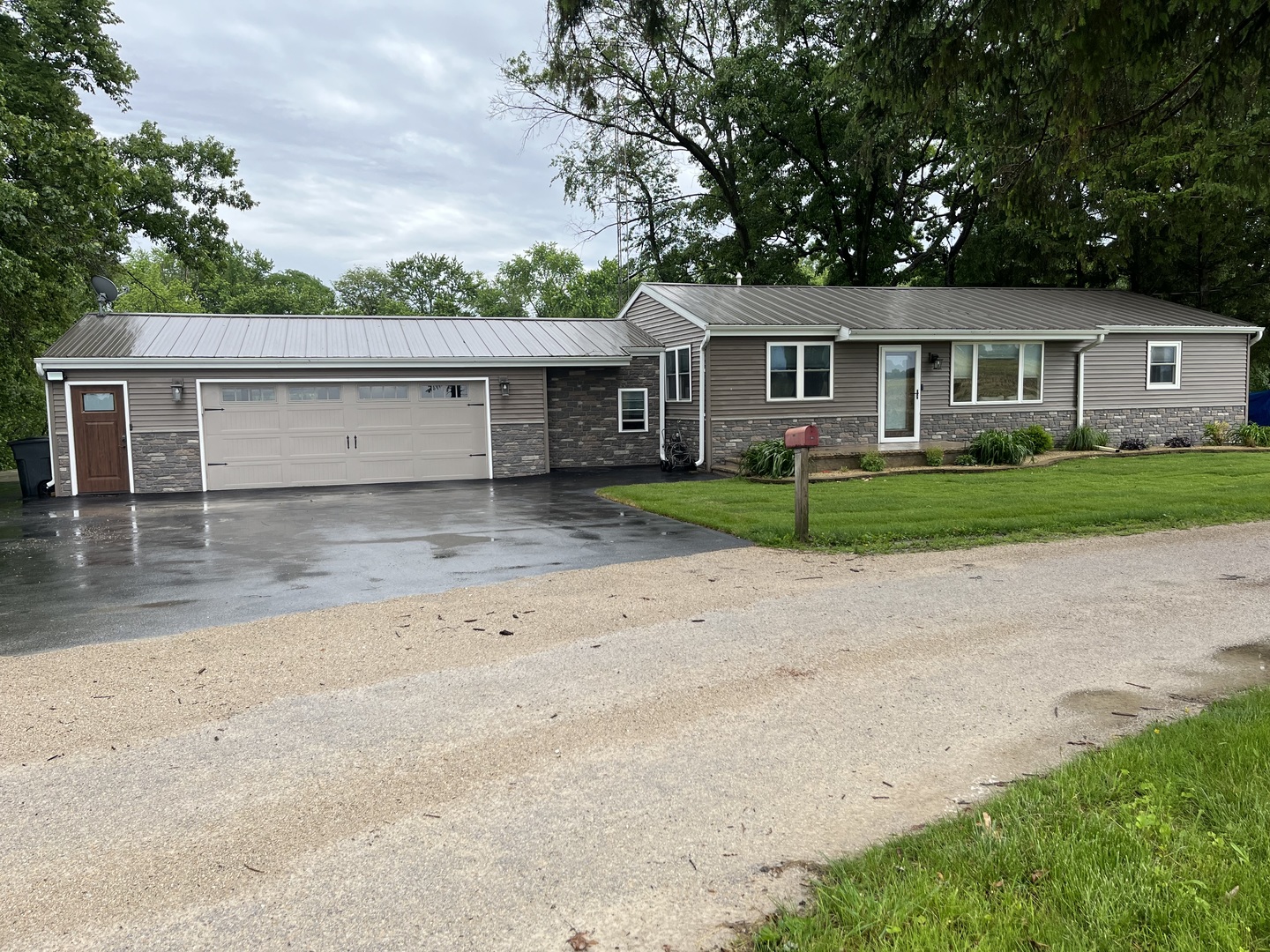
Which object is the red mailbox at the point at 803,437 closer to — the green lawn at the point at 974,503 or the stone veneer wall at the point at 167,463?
the green lawn at the point at 974,503

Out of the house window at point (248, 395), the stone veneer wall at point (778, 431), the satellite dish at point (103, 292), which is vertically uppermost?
the satellite dish at point (103, 292)

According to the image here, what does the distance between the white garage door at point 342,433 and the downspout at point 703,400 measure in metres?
4.64

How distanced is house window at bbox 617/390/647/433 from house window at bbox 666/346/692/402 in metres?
0.69

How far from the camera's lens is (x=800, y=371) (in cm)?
1772

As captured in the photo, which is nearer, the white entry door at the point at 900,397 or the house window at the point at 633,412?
the white entry door at the point at 900,397

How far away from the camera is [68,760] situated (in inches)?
157

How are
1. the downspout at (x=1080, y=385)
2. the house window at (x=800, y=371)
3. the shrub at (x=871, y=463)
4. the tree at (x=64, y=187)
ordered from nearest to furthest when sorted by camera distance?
1. the tree at (x=64, y=187)
2. the shrub at (x=871, y=463)
3. the house window at (x=800, y=371)
4. the downspout at (x=1080, y=385)

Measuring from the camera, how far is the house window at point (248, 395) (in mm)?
16672

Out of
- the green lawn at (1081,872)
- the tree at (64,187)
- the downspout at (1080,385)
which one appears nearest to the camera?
the green lawn at (1081,872)

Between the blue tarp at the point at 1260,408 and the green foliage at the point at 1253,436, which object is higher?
the blue tarp at the point at 1260,408

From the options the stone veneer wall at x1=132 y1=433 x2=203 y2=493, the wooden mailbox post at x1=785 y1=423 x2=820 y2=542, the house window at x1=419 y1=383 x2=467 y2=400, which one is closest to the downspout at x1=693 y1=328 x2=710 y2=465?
the house window at x1=419 y1=383 x2=467 y2=400

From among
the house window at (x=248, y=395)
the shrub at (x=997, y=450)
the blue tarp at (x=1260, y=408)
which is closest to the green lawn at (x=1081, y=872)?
the shrub at (x=997, y=450)

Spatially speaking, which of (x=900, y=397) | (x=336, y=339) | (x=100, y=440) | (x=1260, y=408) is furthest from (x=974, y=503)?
(x=1260, y=408)

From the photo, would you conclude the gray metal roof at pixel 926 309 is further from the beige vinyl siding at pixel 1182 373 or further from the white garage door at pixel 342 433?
the white garage door at pixel 342 433
